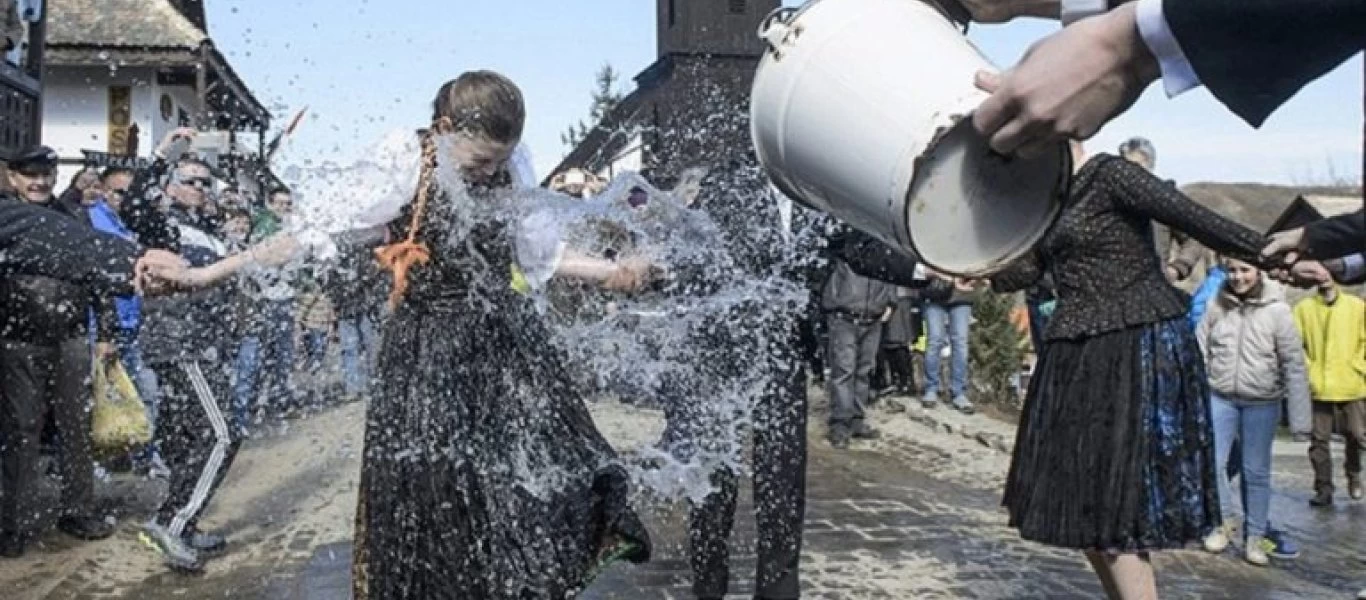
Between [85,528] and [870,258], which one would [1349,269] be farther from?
[85,528]

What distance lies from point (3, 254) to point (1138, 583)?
4.69 meters

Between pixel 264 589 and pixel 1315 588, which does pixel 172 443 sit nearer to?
pixel 264 589

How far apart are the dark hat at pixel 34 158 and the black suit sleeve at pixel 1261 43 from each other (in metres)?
6.51

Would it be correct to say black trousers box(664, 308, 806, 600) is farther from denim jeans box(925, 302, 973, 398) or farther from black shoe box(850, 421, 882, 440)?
denim jeans box(925, 302, 973, 398)

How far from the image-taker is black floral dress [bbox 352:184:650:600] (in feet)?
11.8

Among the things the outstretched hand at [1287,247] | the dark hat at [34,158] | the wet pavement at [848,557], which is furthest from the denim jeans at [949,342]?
the outstretched hand at [1287,247]

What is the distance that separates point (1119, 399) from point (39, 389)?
502 cm

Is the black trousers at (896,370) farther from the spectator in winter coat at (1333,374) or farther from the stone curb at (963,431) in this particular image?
the spectator in winter coat at (1333,374)

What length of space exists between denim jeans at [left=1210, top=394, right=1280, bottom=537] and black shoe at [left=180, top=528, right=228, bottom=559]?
4.80 metres

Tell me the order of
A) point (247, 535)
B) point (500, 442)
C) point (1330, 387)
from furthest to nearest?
point (1330, 387)
point (247, 535)
point (500, 442)

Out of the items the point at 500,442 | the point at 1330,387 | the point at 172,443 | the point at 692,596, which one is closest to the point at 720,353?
→ the point at 692,596

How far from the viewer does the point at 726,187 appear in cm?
481

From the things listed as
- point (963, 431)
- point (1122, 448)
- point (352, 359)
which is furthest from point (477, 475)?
point (352, 359)

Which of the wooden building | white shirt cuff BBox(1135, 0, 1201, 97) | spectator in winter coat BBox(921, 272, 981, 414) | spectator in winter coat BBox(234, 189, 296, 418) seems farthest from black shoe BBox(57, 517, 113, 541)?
Result: the wooden building
